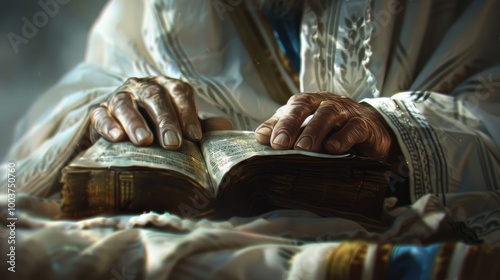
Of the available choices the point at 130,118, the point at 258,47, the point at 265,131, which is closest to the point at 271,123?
the point at 265,131

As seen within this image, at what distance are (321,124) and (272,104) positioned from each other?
0.10 meters

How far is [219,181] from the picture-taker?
0.40 m

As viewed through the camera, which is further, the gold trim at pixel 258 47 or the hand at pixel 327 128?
the gold trim at pixel 258 47

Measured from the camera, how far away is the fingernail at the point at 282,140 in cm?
44

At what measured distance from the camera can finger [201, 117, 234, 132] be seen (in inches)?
19.5

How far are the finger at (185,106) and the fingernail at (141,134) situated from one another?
4 centimetres

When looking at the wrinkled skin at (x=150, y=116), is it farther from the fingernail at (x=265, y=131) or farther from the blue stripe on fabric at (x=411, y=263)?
the blue stripe on fabric at (x=411, y=263)

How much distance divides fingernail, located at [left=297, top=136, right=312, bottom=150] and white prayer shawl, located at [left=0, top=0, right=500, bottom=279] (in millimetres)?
52

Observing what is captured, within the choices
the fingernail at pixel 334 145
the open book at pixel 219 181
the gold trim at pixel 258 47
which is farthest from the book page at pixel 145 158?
the gold trim at pixel 258 47

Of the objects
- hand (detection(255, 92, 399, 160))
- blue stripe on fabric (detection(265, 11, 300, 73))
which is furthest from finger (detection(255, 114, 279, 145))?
blue stripe on fabric (detection(265, 11, 300, 73))

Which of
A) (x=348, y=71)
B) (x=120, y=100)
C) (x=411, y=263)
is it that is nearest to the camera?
(x=411, y=263)

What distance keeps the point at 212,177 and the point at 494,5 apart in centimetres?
43

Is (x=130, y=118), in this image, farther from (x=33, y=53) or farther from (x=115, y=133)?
(x=33, y=53)

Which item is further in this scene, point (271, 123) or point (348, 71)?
point (348, 71)
